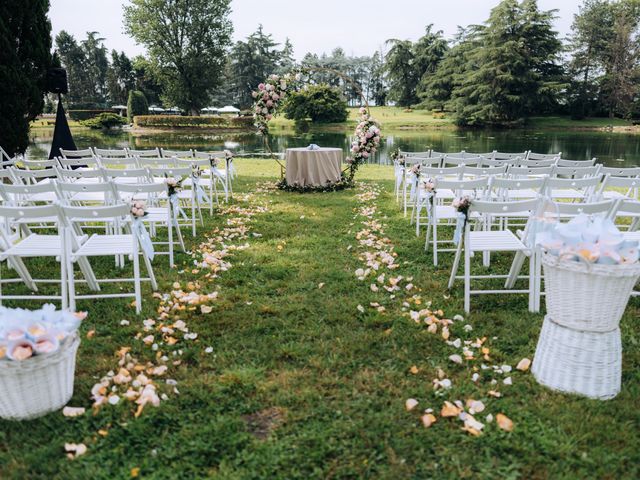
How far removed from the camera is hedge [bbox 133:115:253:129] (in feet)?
106

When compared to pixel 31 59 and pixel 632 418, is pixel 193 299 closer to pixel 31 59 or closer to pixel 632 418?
pixel 632 418

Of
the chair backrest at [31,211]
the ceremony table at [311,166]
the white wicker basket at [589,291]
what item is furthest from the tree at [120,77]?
the white wicker basket at [589,291]

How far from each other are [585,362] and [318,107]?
35.2m

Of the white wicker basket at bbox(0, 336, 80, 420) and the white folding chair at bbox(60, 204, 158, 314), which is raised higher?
the white folding chair at bbox(60, 204, 158, 314)

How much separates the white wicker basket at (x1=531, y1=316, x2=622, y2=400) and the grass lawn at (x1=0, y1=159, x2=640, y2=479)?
2.9 inches

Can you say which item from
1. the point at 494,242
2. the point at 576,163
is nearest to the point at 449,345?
the point at 494,242

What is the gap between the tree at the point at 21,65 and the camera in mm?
8320

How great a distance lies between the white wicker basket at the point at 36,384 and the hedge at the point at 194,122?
31.1 metres

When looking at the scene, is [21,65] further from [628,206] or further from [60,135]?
[628,206]

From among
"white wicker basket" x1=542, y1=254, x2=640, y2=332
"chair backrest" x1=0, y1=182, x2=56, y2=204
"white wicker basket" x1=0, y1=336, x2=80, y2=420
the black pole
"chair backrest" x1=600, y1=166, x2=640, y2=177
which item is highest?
the black pole

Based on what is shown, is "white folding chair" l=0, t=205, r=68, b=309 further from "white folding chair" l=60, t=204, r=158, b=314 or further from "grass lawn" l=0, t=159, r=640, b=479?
"grass lawn" l=0, t=159, r=640, b=479

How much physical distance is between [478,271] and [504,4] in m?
35.9

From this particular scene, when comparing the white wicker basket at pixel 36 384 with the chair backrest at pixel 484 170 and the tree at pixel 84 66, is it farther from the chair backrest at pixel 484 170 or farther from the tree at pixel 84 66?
the tree at pixel 84 66

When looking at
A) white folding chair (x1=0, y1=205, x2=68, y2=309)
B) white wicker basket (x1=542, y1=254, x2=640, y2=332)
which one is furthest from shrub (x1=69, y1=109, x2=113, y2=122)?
white wicker basket (x1=542, y1=254, x2=640, y2=332)
